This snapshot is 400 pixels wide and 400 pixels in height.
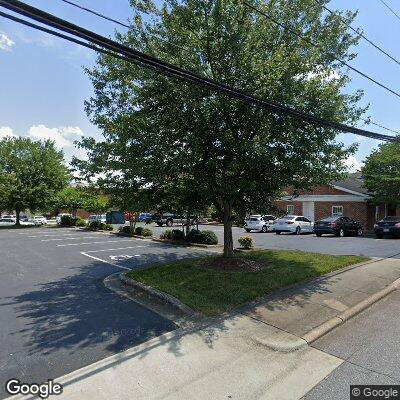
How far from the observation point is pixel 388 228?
78.2 ft

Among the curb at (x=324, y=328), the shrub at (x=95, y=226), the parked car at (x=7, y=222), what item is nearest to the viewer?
the curb at (x=324, y=328)

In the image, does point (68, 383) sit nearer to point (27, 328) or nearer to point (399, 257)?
point (27, 328)

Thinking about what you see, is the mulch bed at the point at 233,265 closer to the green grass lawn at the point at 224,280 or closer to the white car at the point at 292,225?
the green grass lawn at the point at 224,280

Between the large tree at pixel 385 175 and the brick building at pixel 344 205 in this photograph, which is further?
the brick building at pixel 344 205

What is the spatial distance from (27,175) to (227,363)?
37.6 metres

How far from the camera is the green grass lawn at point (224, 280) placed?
7.48 metres

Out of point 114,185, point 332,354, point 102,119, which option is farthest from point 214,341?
point 102,119

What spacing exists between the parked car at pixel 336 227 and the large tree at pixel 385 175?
3405 millimetres

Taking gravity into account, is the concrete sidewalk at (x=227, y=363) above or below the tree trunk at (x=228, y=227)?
below

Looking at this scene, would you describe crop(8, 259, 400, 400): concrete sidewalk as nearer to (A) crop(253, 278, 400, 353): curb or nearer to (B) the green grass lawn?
(A) crop(253, 278, 400, 353): curb

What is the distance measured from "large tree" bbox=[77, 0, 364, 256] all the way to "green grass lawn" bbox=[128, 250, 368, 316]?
1.97 meters

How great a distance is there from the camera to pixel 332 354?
545 centimetres

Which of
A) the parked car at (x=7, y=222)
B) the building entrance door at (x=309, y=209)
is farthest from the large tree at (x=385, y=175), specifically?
the parked car at (x=7, y=222)
